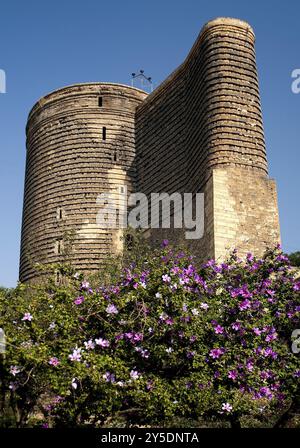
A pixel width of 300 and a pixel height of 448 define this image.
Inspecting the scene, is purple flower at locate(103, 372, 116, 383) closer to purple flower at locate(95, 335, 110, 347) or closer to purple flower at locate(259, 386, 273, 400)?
purple flower at locate(95, 335, 110, 347)

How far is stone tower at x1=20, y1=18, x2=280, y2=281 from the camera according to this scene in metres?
15.4

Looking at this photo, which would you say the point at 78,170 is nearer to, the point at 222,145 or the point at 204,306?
the point at 222,145

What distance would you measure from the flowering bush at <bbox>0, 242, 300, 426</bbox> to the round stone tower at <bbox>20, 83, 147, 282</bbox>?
14.7m

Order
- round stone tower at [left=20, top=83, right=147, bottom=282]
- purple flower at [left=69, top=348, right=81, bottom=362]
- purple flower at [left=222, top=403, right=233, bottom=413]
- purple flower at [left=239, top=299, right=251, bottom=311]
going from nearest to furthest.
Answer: purple flower at [left=69, top=348, right=81, bottom=362], purple flower at [left=222, top=403, right=233, bottom=413], purple flower at [left=239, top=299, right=251, bottom=311], round stone tower at [left=20, top=83, right=147, bottom=282]

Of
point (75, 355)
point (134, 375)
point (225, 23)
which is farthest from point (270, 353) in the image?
point (225, 23)

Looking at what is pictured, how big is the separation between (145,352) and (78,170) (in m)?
17.1

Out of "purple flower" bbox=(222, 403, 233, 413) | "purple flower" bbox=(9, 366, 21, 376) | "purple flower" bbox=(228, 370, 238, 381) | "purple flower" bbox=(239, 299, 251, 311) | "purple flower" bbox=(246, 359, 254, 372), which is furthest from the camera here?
"purple flower" bbox=(239, 299, 251, 311)

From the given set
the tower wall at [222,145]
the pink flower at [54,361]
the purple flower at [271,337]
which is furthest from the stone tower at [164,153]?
the pink flower at [54,361]

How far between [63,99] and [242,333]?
20.1m

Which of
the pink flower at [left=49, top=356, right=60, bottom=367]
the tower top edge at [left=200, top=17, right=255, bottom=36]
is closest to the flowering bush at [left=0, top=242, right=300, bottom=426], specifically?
the pink flower at [left=49, top=356, right=60, bottom=367]

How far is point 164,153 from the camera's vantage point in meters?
19.6

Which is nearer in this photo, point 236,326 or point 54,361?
point 54,361

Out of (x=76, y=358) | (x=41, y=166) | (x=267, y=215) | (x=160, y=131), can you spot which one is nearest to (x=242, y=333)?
(x=76, y=358)

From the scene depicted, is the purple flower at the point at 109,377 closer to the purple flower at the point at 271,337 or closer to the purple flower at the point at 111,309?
the purple flower at the point at 111,309
